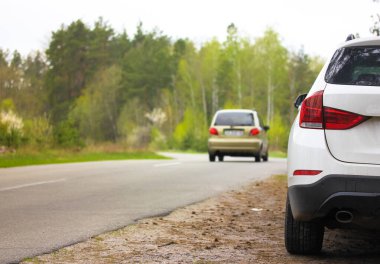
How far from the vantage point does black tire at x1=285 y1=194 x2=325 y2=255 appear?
5461mm

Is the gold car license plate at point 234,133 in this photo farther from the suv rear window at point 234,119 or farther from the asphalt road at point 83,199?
the asphalt road at point 83,199

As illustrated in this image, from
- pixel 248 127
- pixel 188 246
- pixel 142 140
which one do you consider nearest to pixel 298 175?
pixel 188 246

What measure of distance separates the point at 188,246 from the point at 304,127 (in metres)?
1.61

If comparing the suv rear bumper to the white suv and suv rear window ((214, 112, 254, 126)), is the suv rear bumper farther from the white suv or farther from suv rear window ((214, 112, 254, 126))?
suv rear window ((214, 112, 254, 126))

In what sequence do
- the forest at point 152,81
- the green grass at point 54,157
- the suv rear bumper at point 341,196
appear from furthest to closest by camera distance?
the forest at point 152,81
the green grass at point 54,157
the suv rear bumper at point 341,196

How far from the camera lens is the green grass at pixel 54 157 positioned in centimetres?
2065

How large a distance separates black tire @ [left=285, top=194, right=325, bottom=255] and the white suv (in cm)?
25

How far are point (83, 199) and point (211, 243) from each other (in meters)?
4.21

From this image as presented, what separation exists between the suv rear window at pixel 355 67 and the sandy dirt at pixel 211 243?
4.68 feet

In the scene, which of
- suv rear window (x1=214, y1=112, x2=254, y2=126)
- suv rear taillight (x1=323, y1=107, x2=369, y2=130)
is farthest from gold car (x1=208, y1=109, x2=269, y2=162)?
suv rear taillight (x1=323, y1=107, x2=369, y2=130)

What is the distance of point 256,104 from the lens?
8031 centimetres

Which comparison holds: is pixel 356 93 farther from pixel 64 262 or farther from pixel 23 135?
pixel 23 135

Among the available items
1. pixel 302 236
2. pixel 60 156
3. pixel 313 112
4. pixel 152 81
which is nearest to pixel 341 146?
pixel 313 112

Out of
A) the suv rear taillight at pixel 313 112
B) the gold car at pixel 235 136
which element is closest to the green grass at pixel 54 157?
the gold car at pixel 235 136
